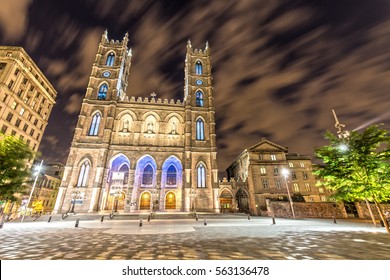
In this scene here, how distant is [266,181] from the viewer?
35.1m

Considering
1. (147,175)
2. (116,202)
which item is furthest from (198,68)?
(116,202)

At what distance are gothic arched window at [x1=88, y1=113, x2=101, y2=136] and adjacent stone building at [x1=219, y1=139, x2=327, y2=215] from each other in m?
26.1

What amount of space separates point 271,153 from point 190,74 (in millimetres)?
25557

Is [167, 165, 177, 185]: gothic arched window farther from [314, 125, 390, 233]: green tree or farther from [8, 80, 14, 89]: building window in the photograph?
[8, 80, 14, 89]: building window

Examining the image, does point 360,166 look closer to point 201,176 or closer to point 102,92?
point 201,176

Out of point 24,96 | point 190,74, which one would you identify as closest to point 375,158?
point 190,74

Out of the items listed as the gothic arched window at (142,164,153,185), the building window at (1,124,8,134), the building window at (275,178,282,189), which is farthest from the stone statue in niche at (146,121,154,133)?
the building window at (275,178,282,189)

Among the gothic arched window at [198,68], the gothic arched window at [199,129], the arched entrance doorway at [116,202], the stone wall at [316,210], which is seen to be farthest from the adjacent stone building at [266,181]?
the gothic arched window at [198,68]

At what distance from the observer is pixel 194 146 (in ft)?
108

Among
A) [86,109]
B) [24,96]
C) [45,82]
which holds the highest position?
[45,82]

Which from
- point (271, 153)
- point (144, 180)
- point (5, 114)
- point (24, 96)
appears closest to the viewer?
point (5, 114)

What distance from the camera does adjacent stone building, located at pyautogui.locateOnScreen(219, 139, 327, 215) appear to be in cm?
3406

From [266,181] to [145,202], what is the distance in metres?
24.1
